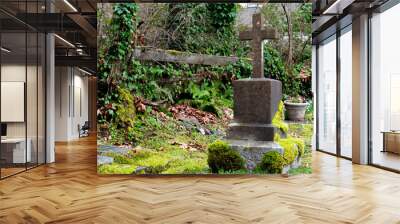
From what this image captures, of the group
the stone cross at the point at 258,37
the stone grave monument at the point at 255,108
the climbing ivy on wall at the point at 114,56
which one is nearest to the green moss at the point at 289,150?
the stone grave monument at the point at 255,108

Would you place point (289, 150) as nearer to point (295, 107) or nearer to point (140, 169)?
point (295, 107)

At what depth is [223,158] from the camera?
6.46 metres

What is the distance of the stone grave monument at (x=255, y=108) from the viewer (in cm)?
630

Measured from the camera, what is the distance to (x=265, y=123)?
630 centimetres

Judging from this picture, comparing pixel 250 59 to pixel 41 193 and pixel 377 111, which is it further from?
pixel 41 193

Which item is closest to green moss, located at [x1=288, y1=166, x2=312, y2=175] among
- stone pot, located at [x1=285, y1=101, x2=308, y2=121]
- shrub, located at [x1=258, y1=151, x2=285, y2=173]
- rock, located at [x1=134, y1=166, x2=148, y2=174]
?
shrub, located at [x1=258, y1=151, x2=285, y2=173]

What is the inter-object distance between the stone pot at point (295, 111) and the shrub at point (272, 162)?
0.65 metres

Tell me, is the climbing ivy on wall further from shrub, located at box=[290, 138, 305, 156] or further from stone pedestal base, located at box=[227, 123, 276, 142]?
shrub, located at box=[290, 138, 305, 156]

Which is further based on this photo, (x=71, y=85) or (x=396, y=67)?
(x=71, y=85)

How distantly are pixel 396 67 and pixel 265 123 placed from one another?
2.61m

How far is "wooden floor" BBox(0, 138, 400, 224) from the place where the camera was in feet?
13.2

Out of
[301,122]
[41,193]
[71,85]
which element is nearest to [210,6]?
[301,122]

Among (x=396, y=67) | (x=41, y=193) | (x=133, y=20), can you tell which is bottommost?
(x=41, y=193)

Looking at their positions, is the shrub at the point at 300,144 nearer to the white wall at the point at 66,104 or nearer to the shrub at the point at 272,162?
the shrub at the point at 272,162
